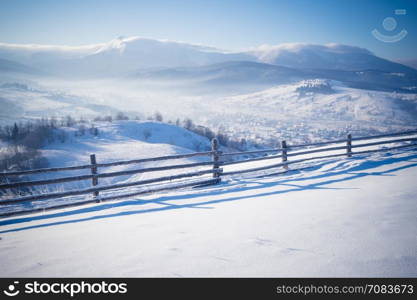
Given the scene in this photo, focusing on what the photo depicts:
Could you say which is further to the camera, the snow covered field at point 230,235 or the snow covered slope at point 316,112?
the snow covered slope at point 316,112

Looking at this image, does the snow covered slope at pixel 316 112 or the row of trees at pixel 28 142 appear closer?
the row of trees at pixel 28 142

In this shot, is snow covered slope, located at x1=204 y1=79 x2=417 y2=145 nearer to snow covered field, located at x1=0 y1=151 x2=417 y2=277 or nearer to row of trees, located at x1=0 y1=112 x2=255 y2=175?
row of trees, located at x1=0 y1=112 x2=255 y2=175

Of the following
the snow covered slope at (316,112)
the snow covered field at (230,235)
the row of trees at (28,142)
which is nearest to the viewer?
the snow covered field at (230,235)

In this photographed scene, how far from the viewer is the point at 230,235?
165 inches

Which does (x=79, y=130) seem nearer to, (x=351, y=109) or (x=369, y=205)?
(x=369, y=205)

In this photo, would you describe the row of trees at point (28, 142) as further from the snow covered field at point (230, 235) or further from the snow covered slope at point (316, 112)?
the snow covered slope at point (316, 112)

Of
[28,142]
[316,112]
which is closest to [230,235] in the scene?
[28,142]

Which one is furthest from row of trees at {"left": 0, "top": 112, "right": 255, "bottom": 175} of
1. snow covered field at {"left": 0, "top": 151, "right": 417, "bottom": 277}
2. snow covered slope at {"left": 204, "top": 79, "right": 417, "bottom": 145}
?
snow covered slope at {"left": 204, "top": 79, "right": 417, "bottom": 145}

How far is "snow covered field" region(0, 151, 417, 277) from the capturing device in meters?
3.18

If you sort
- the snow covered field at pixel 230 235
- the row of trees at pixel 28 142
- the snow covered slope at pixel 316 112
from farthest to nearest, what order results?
1. the snow covered slope at pixel 316 112
2. the row of trees at pixel 28 142
3. the snow covered field at pixel 230 235

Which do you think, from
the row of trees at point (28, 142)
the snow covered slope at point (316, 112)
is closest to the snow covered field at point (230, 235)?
the row of trees at point (28, 142)

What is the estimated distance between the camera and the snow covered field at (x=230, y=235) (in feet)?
10.4

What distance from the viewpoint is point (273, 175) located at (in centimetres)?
1009

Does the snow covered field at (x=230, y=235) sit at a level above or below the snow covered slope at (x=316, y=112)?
below
